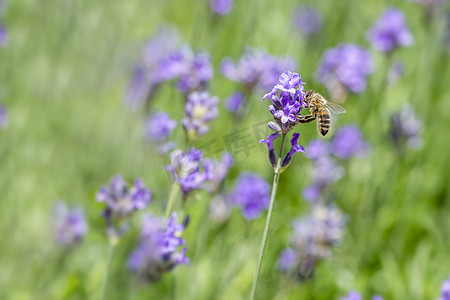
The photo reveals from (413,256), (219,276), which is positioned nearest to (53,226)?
(219,276)

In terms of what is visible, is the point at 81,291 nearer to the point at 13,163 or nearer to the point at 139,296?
the point at 139,296

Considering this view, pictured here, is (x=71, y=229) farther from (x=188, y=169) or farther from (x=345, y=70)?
(x=345, y=70)

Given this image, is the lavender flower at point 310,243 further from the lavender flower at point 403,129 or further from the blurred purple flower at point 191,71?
the blurred purple flower at point 191,71

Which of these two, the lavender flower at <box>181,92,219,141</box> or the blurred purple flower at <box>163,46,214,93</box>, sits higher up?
the blurred purple flower at <box>163,46,214,93</box>

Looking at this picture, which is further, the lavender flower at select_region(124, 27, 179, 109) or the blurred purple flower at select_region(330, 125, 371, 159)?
the blurred purple flower at select_region(330, 125, 371, 159)

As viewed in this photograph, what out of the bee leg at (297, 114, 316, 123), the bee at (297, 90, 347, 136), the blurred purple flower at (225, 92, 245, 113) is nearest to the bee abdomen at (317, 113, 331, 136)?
the bee at (297, 90, 347, 136)

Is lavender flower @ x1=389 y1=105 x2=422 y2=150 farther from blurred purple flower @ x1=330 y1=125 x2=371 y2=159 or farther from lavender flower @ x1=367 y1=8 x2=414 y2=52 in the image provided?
lavender flower @ x1=367 y1=8 x2=414 y2=52

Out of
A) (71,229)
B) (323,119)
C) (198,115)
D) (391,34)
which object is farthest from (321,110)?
(391,34)
